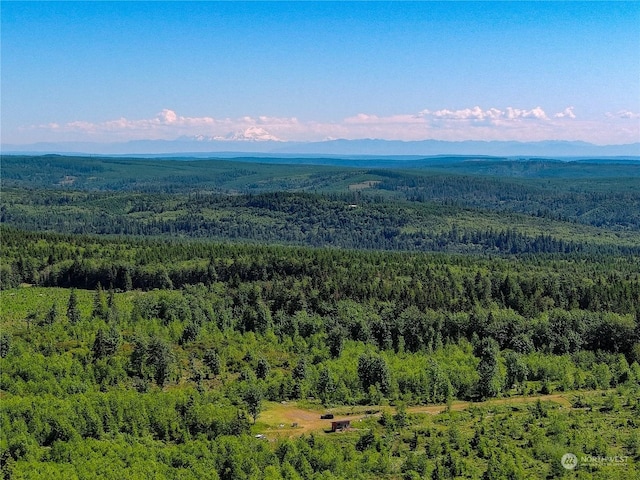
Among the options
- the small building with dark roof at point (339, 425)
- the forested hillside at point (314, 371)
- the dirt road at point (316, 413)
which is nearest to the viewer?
the forested hillside at point (314, 371)

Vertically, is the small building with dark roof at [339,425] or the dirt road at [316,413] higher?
the small building with dark roof at [339,425]

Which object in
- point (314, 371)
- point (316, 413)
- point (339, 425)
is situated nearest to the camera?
point (339, 425)

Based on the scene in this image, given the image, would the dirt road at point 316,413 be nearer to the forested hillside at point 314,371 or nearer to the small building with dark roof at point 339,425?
the forested hillside at point 314,371

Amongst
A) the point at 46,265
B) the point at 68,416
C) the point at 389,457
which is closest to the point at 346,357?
the point at 389,457

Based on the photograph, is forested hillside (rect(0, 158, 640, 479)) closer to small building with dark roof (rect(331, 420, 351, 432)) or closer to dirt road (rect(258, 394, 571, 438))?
dirt road (rect(258, 394, 571, 438))

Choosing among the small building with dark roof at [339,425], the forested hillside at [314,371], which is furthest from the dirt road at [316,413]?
the small building with dark roof at [339,425]

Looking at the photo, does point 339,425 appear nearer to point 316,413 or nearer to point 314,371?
point 316,413

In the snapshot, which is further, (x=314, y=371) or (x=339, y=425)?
(x=314, y=371)

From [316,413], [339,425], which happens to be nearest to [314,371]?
[316,413]

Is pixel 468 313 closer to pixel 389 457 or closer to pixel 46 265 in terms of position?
pixel 389 457

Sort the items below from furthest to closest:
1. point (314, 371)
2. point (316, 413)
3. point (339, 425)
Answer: point (314, 371)
point (316, 413)
point (339, 425)

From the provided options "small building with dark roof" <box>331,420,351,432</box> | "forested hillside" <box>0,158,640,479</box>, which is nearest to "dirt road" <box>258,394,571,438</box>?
"forested hillside" <box>0,158,640,479</box>
